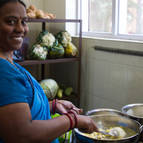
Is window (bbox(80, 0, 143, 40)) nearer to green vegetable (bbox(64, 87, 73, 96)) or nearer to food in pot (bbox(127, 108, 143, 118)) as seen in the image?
green vegetable (bbox(64, 87, 73, 96))

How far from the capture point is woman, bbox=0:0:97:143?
76 centimetres

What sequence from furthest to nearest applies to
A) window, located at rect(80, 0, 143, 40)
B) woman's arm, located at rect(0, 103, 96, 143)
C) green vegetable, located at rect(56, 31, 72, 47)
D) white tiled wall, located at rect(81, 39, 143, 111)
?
green vegetable, located at rect(56, 31, 72, 47)
window, located at rect(80, 0, 143, 40)
white tiled wall, located at rect(81, 39, 143, 111)
woman's arm, located at rect(0, 103, 96, 143)

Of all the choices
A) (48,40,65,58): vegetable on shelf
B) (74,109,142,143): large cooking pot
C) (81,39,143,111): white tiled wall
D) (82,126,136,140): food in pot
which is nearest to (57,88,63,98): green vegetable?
(81,39,143,111): white tiled wall

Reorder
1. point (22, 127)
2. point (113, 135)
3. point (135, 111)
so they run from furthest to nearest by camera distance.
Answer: point (135, 111), point (113, 135), point (22, 127)

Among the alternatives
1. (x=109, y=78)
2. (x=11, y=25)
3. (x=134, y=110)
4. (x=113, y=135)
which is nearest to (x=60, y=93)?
(x=109, y=78)

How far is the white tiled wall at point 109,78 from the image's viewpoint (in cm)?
207

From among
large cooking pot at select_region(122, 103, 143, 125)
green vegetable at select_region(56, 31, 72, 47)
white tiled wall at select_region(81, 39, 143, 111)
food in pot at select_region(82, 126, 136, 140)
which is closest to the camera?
food in pot at select_region(82, 126, 136, 140)

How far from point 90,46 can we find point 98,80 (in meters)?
0.35

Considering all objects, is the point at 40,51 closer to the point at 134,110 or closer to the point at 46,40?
the point at 46,40

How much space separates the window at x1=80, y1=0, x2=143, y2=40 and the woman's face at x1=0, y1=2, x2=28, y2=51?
1.47m

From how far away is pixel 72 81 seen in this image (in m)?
2.78

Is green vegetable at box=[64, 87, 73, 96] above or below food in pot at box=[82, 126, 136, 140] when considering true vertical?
below

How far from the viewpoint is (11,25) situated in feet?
2.88

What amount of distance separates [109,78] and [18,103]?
5.30 ft
